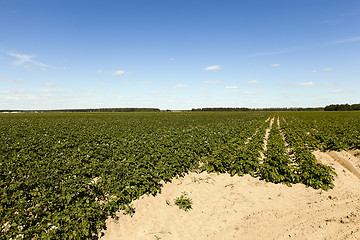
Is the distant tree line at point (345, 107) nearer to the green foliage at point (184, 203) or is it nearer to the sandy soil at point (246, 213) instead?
the sandy soil at point (246, 213)

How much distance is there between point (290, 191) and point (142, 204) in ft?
18.5

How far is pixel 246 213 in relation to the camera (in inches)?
233

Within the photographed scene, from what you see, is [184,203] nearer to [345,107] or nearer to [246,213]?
[246,213]

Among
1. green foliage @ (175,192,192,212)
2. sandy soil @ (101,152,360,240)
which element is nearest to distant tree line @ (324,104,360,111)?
sandy soil @ (101,152,360,240)

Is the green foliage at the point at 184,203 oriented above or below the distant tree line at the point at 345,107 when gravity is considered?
below

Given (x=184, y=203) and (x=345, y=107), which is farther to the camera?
(x=345, y=107)

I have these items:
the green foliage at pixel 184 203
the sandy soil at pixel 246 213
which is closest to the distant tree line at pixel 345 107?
the sandy soil at pixel 246 213

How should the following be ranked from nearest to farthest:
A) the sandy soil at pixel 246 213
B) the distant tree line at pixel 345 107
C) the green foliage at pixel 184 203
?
the sandy soil at pixel 246 213 → the green foliage at pixel 184 203 → the distant tree line at pixel 345 107

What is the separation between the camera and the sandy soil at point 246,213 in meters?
4.98

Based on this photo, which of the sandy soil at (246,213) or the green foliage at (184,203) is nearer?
the sandy soil at (246,213)

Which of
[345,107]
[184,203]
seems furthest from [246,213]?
[345,107]

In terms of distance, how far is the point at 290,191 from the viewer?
717 cm

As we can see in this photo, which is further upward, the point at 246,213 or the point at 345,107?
the point at 345,107

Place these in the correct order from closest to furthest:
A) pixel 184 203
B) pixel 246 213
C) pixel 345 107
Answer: pixel 246 213
pixel 184 203
pixel 345 107
